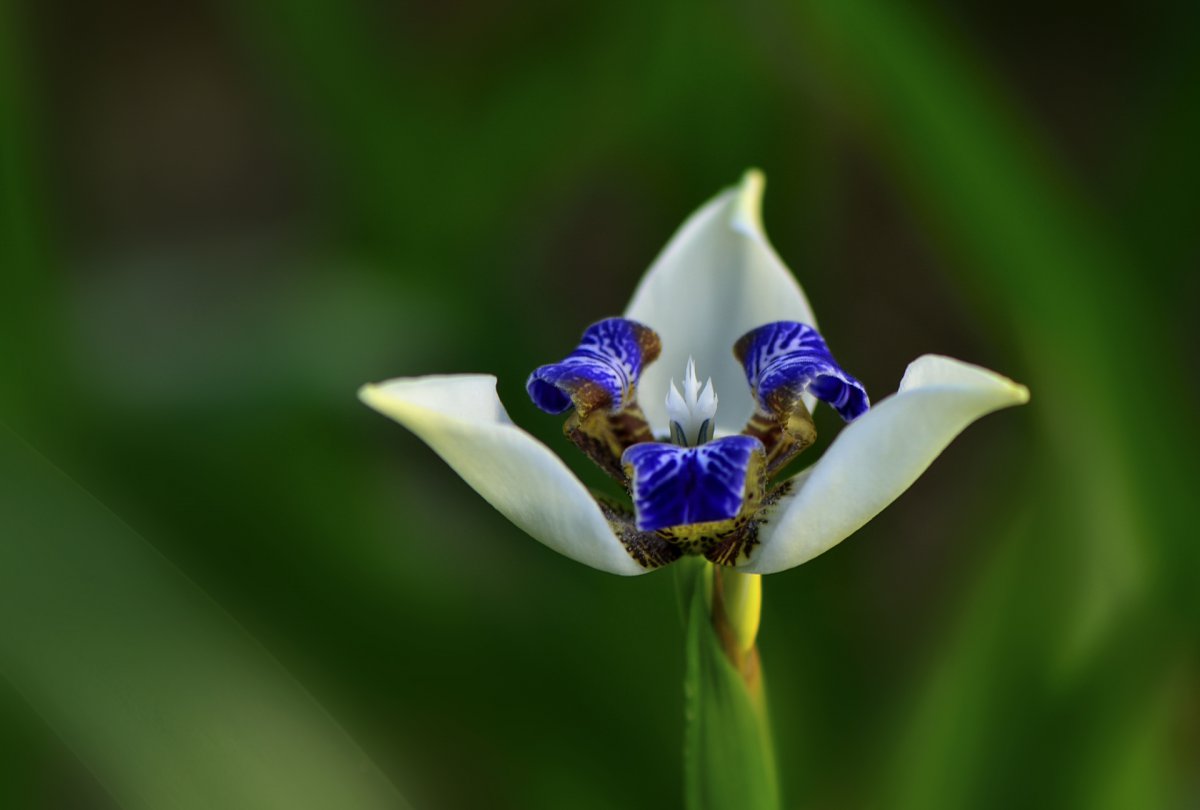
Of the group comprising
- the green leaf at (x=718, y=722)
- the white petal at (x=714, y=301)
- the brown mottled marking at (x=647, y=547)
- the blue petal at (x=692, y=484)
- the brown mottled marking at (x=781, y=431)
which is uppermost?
the white petal at (x=714, y=301)

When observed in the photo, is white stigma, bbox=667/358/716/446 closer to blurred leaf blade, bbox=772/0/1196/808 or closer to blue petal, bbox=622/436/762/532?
blue petal, bbox=622/436/762/532

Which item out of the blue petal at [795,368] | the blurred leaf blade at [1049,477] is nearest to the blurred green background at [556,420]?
the blurred leaf blade at [1049,477]

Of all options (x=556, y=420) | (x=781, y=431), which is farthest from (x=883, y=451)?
(x=556, y=420)

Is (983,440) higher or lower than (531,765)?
higher

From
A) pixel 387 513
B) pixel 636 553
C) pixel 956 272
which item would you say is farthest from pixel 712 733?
pixel 956 272

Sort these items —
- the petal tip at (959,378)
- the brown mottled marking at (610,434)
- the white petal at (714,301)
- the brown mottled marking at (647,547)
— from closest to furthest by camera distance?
the petal tip at (959,378) → the brown mottled marking at (647,547) → the brown mottled marking at (610,434) → the white petal at (714,301)

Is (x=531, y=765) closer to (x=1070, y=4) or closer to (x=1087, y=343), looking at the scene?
(x=1087, y=343)

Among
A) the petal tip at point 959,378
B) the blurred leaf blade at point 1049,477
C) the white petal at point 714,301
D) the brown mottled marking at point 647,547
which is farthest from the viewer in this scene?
the blurred leaf blade at point 1049,477

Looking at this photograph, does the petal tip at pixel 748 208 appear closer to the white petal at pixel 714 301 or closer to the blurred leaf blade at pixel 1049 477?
the white petal at pixel 714 301

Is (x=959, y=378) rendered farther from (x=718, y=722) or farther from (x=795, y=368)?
(x=718, y=722)
